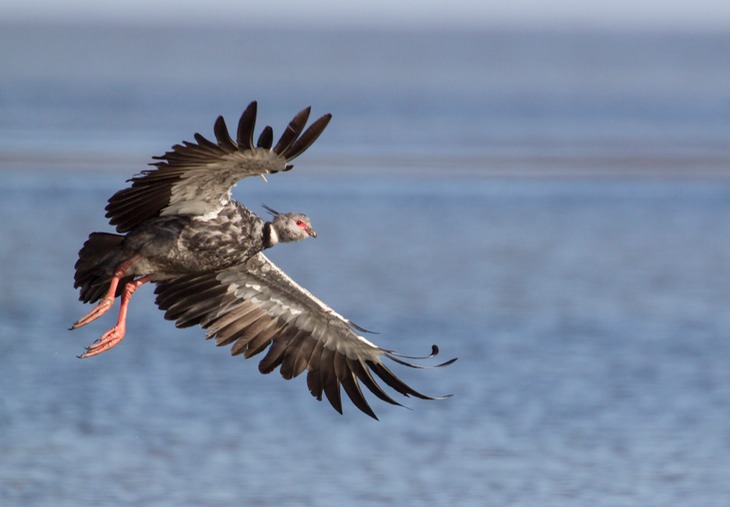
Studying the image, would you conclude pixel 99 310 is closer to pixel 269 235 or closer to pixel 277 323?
pixel 269 235

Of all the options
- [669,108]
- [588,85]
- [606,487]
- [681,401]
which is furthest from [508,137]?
[588,85]

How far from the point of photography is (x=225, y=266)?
30.7 ft

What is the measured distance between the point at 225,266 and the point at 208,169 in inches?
34.3

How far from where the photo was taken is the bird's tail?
30.2ft

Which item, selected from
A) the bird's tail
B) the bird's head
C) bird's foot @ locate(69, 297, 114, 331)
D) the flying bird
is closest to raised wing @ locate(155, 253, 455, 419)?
the flying bird

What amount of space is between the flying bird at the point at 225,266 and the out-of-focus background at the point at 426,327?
903 millimetres

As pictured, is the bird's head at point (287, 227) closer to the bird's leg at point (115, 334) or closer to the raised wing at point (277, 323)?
the raised wing at point (277, 323)

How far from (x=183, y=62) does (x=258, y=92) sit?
37177mm

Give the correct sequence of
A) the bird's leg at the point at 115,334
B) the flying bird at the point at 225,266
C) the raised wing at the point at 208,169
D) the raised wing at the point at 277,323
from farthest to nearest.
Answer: the raised wing at the point at 277,323 < the bird's leg at the point at 115,334 < the flying bird at the point at 225,266 < the raised wing at the point at 208,169

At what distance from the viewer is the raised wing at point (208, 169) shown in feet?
26.3

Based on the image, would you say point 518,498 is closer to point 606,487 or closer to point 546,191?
point 606,487

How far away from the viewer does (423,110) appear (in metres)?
39.7

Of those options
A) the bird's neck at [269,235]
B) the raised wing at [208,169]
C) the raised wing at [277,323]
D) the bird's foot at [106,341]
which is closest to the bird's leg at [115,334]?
the bird's foot at [106,341]

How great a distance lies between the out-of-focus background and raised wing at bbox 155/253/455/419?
83 cm
